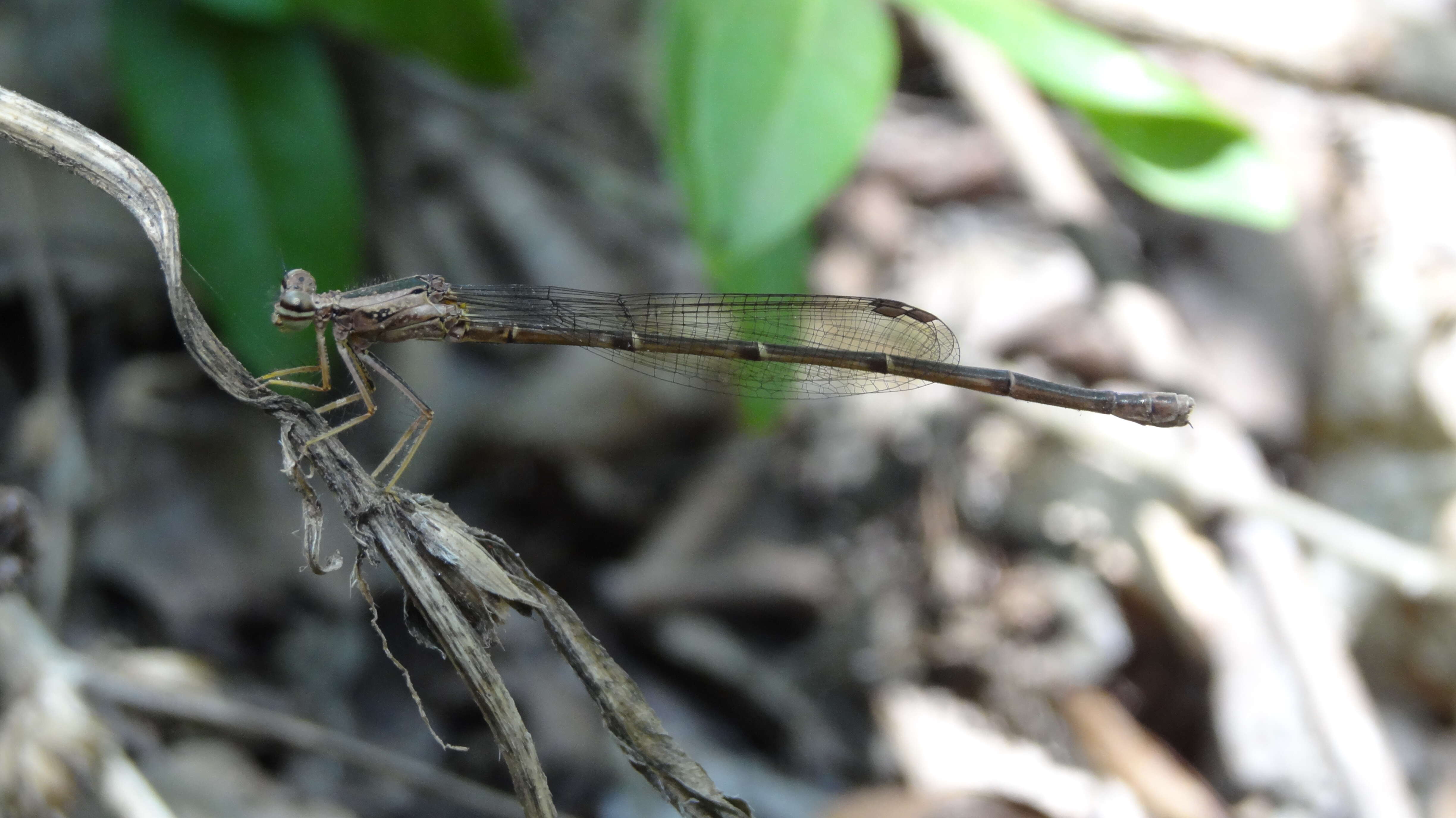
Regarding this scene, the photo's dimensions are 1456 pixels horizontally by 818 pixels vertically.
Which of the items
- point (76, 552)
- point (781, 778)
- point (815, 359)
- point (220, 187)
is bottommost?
point (781, 778)

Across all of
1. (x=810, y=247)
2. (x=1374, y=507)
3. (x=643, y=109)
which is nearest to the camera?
(x=1374, y=507)

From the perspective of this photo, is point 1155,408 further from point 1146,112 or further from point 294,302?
point 294,302

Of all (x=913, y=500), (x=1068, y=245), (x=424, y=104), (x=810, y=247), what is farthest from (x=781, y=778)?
(x=424, y=104)

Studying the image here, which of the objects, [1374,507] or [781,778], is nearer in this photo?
[781,778]

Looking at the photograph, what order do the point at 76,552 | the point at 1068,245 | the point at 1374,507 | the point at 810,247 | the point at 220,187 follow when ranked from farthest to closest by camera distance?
the point at 1068,245 < the point at 810,247 < the point at 1374,507 < the point at 220,187 < the point at 76,552

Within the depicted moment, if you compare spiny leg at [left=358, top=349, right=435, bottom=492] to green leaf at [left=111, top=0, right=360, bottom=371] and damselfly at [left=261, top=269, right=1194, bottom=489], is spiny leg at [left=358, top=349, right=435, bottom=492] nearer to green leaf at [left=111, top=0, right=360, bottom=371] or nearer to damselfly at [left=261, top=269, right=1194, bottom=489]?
damselfly at [left=261, top=269, right=1194, bottom=489]

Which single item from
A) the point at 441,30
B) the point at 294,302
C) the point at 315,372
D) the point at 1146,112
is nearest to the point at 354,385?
the point at 315,372

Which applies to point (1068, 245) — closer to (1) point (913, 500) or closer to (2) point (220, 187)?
(1) point (913, 500)
